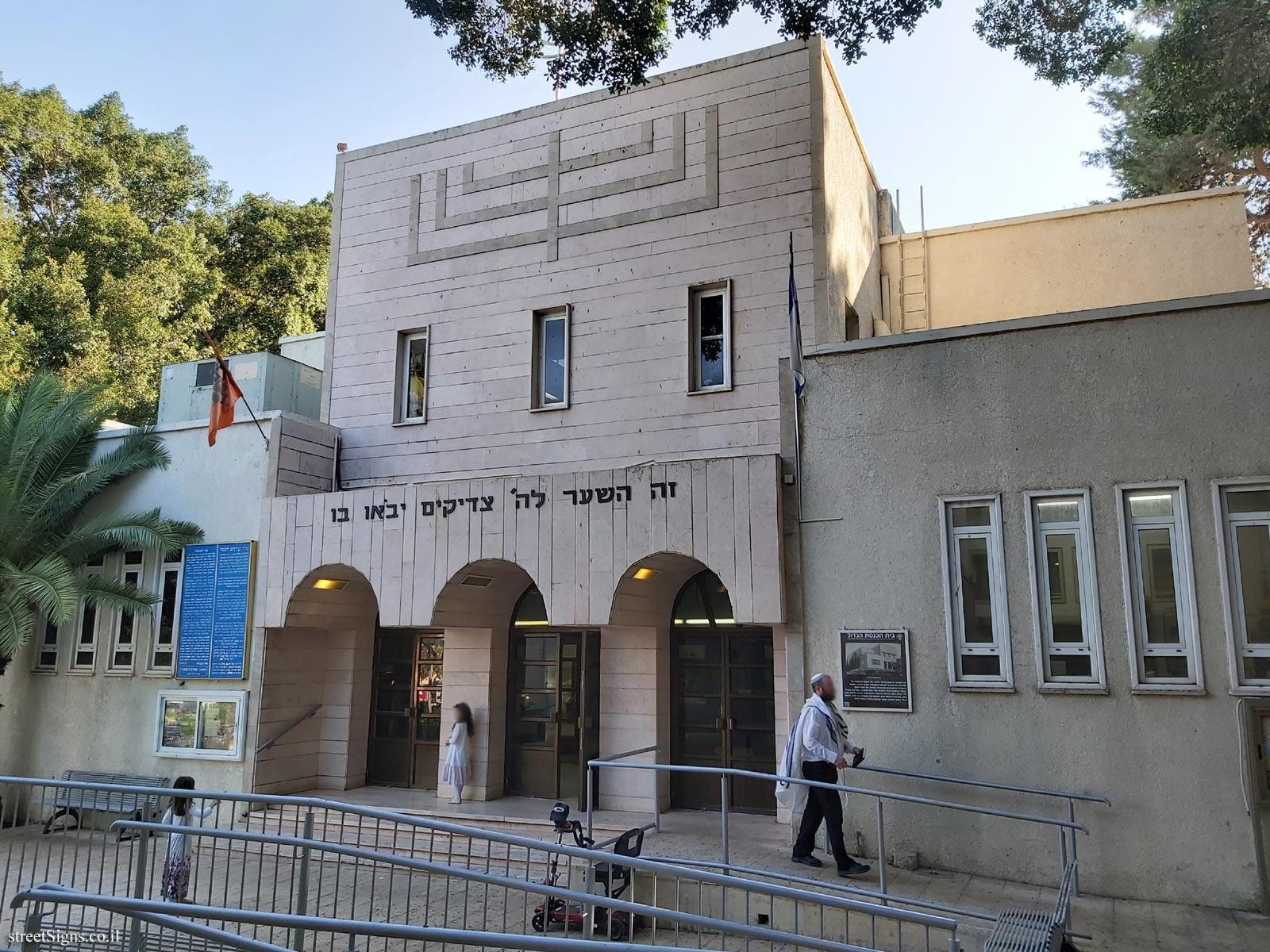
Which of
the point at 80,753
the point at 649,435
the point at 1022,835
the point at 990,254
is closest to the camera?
the point at 1022,835

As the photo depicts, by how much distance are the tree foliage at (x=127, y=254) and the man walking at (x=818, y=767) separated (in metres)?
19.1

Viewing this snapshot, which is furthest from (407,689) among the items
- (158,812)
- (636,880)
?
(636,880)

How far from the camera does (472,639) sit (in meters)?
13.9

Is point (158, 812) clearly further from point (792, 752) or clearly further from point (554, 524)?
point (792, 752)

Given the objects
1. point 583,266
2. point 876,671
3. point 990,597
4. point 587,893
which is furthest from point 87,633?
point 990,597

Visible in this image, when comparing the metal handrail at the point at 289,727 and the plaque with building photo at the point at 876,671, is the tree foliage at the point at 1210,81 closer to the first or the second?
the plaque with building photo at the point at 876,671

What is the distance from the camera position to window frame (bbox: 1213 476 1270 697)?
8.55 m

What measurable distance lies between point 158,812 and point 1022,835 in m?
11.2

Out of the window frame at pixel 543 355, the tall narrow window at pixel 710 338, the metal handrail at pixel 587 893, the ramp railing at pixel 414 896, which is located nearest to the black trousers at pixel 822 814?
the ramp railing at pixel 414 896

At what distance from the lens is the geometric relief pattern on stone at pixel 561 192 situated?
13.5 metres

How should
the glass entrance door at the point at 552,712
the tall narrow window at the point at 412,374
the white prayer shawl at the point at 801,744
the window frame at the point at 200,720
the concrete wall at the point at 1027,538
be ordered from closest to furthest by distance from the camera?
1. the concrete wall at the point at 1027,538
2. the white prayer shawl at the point at 801,744
3. the glass entrance door at the point at 552,712
4. the window frame at the point at 200,720
5. the tall narrow window at the point at 412,374

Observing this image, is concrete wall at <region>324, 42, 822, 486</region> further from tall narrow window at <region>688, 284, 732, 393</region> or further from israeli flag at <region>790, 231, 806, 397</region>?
israeli flag at <region>790, 231, 806, 397</region>

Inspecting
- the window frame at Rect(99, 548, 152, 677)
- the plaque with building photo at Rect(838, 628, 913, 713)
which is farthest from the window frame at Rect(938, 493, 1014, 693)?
the window frame at Rect(99, 548, 152, 677)

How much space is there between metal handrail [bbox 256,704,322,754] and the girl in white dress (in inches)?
96.5
